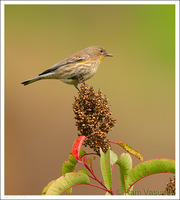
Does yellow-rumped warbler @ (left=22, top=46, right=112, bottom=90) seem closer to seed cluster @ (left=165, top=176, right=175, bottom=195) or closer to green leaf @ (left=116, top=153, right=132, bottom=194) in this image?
green leaf @ (left=116, top=153, right=132, bottom=194)

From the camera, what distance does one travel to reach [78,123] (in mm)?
2143

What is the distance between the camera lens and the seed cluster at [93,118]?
2.11 meters

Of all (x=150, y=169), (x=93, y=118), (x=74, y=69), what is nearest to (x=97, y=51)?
(x=74, y=69)

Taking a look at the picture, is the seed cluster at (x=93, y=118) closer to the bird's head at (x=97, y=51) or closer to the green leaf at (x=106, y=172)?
the green leaf at (x=106, y=172)

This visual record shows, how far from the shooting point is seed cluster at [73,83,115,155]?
2.11 m

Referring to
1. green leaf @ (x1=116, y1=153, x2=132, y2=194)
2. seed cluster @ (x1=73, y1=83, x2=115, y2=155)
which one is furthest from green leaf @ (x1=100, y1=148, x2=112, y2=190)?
seed cluster @ (x1=73, y1=83, x2=115, y2=155)

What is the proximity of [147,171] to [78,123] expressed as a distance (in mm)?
637

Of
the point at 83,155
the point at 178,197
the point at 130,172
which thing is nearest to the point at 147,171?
the point at 130,172

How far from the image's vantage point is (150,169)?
179cm

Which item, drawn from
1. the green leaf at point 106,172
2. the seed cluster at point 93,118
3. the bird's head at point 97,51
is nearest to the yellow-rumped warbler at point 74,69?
the bird's head at point 97,51

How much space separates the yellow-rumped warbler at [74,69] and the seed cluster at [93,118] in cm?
165

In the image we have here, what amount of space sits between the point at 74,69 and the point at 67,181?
8.18 feet

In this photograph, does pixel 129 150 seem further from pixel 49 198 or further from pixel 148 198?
pixel 49 198

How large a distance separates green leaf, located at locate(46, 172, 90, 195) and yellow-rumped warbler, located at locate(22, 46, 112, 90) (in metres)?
2.14
